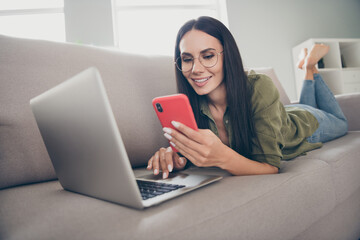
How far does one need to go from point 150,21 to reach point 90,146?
3.58 metres

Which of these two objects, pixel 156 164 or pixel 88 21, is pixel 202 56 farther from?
pixel 88 21

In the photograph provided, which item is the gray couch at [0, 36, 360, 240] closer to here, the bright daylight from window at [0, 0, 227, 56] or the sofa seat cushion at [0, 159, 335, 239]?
the sofa seat cushion at [0, 159, 335, 239]

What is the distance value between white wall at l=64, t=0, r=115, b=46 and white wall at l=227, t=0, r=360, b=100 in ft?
5.95

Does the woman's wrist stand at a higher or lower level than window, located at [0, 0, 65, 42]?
lower

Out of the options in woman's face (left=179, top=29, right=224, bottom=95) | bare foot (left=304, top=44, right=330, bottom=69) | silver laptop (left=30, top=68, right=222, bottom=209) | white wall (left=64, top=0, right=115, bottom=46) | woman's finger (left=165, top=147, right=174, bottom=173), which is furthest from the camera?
white wall (left=64, top=0, right=115, bottom=46)

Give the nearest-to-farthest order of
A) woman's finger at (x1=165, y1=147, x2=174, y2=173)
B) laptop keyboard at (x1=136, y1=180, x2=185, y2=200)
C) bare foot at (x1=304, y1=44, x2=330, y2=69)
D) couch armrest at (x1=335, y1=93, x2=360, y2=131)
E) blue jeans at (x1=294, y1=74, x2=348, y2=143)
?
laptop keyboard at (x1=136, y1=180, x2=185, y2=200), woman's finger at (x1=165, y1=147, x2=174, y2=173), blue jeans at (x1=294, y1=74, x2=348, y2=143), couch armrest at (x1=335, y1=93, x2=360, y2=131), bare foot at (x1=304, y1=44, x2=330, y2=69)

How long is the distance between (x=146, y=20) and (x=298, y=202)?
3601 millimetres

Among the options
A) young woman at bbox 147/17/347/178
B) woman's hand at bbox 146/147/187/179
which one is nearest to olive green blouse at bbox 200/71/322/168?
young woman at bbox 147/17/347/178

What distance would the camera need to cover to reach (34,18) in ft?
11.2

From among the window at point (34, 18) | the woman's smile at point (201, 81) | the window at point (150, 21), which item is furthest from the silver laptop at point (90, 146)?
the window at point (34, 18)

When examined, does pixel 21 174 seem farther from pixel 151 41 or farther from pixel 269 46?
pixel 269 46

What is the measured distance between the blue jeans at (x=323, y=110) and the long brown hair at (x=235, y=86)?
553 millimetres

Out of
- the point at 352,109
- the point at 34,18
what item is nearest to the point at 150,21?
the point at 34,18

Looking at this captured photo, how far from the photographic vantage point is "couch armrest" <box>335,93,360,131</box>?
153 centimetres
